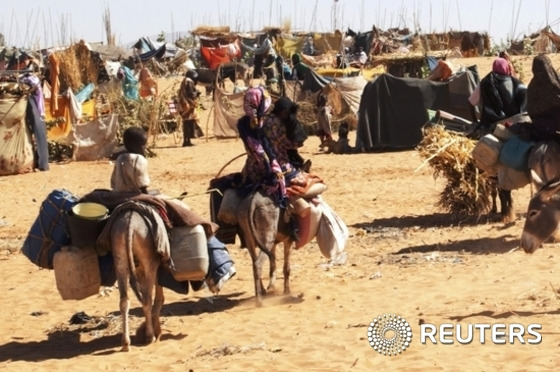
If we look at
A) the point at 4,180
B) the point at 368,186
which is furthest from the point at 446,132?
the point at 4,180

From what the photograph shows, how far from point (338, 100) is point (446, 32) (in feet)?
67.1

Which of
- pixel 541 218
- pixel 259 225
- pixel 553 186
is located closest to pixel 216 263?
pixel 259 225

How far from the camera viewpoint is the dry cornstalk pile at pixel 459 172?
12.6 m

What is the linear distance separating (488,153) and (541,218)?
3284 millimetres

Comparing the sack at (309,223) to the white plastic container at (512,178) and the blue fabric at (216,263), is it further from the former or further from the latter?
the white plastic container at (512,178)

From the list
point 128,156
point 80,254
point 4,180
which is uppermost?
point 128,156

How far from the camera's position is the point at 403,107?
872 inches

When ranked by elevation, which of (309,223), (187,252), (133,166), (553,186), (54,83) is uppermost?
(133,166)

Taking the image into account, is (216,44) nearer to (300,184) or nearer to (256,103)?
(300,184)

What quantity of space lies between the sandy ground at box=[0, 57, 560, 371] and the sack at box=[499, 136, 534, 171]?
897mm

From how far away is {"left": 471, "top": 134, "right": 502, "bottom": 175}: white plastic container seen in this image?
36.3ft

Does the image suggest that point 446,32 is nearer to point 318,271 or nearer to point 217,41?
point 217,41

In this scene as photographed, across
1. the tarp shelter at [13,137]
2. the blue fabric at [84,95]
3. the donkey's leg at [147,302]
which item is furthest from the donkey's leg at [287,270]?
the blue fabric at [84,95]

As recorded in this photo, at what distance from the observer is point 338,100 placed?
87.2 ft
